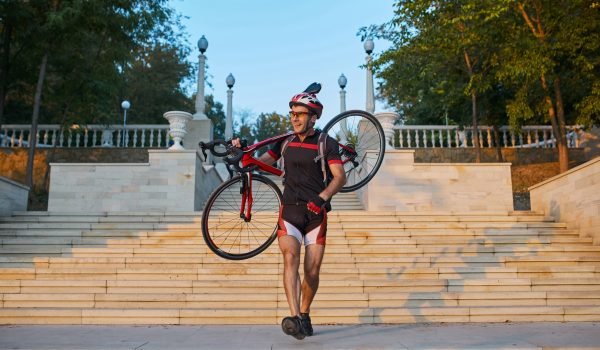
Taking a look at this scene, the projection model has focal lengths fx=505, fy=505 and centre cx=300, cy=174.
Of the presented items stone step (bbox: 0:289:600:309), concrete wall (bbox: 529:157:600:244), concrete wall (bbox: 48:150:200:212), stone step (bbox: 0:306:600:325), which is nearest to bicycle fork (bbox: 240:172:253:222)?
stone step (bbox: 0:306:600:325)

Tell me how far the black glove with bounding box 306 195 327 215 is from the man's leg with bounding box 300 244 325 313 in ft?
1.65

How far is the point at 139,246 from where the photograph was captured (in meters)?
9.50

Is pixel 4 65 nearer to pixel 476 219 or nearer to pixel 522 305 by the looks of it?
pixel 476 219

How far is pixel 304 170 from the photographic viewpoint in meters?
4.82

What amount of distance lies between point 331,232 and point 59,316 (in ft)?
17.4

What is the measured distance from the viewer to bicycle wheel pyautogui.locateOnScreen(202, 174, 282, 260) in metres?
5.20

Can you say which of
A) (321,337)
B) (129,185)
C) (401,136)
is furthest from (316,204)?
(401,136)

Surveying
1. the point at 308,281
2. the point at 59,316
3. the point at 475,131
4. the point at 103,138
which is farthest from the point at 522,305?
the point at 103,138

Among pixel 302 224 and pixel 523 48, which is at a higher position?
pixel 523 48

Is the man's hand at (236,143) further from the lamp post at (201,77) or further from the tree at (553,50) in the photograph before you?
the lamp post at (201,77)

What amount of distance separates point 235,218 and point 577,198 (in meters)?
7.37

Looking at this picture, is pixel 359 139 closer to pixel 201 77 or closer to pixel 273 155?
pixel 273 155

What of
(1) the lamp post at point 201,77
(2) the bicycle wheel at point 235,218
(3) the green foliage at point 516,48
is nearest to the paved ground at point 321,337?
(2) the bicycle wheel at point 235,218

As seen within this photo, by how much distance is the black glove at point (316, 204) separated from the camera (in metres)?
4.42
